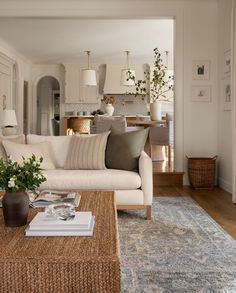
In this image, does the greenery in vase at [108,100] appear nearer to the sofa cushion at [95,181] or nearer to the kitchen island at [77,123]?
the kitchen island at [77,123]

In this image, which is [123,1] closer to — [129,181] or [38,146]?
[38,146]

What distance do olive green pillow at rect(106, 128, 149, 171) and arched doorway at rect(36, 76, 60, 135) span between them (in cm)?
856

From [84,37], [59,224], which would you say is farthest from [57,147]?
[84,37]

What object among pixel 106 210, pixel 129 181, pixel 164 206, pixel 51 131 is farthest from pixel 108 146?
pixel 51 131

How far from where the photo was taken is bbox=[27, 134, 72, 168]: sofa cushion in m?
4.25

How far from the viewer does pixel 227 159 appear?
209 inches

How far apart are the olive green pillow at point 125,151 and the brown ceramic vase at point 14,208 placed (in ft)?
6.68

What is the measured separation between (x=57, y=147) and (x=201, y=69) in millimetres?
2786

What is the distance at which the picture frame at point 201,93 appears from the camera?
576cm

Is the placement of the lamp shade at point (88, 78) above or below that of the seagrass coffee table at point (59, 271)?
above

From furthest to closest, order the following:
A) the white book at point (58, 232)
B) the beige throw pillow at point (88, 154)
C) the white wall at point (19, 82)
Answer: the white wall at point (19, 82)
the beige throw pillow at point (88, 154)
the white book at point (58, 232)

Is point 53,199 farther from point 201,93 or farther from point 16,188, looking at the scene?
point 201,93

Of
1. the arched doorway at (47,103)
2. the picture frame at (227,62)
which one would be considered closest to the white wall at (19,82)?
the arched doorway at (47,103)

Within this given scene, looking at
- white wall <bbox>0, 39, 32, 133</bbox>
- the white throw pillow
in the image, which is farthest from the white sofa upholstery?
white wall <bbox>0, 39, 32, 133</bbox>
